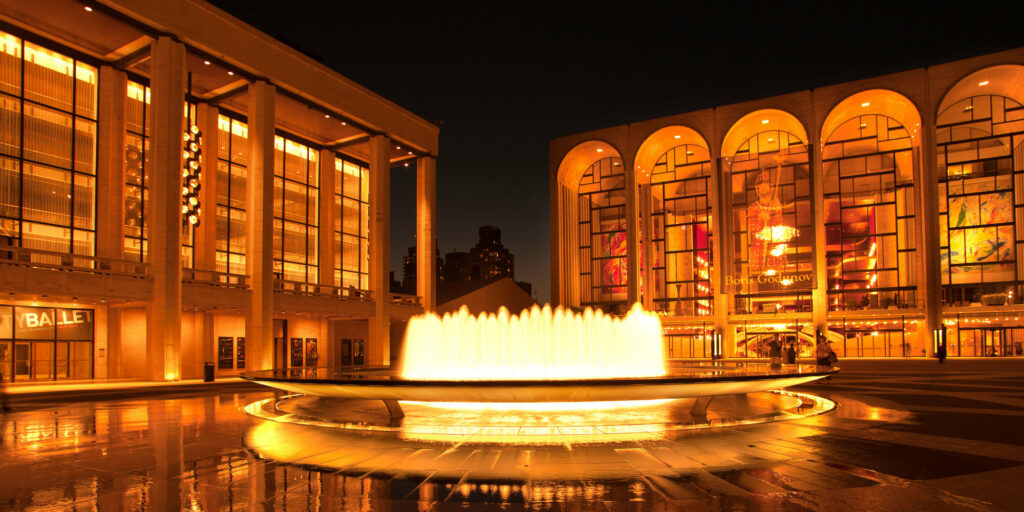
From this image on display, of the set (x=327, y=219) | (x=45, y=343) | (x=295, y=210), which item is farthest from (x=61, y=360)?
(x=327, y=219)

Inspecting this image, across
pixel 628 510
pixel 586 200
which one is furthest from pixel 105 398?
pixel 586 200

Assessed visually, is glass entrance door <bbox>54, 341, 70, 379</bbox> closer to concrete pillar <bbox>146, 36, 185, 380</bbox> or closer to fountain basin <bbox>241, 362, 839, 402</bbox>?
concrete pillar <bbox>146, 36, 185, 380</bbox>

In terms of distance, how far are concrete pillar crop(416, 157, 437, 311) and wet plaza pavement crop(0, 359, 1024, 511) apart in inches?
1228

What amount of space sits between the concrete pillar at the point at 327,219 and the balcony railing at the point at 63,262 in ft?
39.5

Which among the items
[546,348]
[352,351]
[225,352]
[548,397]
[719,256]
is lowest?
[352,351]

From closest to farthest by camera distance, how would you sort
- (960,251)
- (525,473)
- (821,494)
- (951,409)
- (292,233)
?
(821,494), (525,473), (951,409), (292,233), (960,251)

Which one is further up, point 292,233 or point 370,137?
point 370,137

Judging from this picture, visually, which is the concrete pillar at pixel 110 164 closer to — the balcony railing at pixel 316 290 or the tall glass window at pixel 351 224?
the balcony railing at pixel 316 290

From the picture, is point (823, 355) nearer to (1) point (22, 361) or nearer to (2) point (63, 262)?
(2) point (63, 262)

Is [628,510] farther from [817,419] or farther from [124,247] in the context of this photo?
[124,247]

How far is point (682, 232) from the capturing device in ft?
178

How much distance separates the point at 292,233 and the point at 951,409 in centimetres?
3473

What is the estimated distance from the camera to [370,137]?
1553 inches

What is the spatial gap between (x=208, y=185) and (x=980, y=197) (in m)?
51.6
